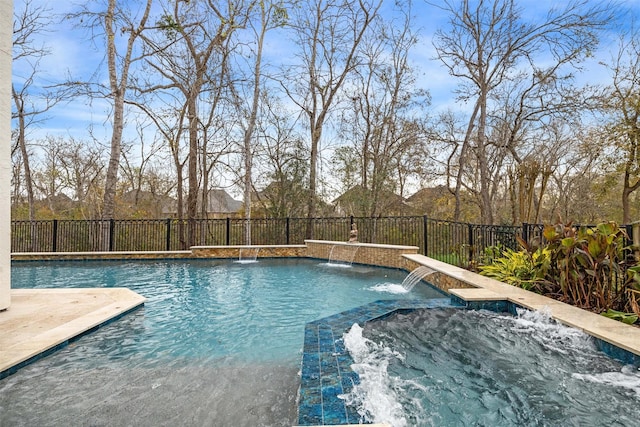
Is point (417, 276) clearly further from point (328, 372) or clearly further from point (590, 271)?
point (328, 372)

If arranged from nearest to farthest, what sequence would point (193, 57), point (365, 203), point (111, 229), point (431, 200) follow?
1. point (111, 229)
2. point (193, 57)
3. point (365, 203)
4. point (431, 200)

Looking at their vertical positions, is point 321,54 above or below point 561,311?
above

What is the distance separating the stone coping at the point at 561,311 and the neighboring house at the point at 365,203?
24.4ft

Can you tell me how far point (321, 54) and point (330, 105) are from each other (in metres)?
1.87

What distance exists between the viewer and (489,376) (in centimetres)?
251

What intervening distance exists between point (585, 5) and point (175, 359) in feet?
41.4

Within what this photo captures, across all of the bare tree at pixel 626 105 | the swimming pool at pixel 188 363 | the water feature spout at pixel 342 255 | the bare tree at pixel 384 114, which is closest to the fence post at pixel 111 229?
the swimming pool at pixel 188 363

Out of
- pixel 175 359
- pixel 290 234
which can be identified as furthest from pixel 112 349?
pixel 290 234

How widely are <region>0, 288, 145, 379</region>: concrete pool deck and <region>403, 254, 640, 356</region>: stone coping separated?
4.25m

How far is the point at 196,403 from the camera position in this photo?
2.25m

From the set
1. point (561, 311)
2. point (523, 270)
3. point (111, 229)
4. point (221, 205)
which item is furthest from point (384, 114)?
point (221, 205)

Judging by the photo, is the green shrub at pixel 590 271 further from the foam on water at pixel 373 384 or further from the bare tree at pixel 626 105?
the bare tree at pixel 626 105

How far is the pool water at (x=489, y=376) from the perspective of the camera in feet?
6.52

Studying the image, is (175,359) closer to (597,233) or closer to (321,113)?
(597,233)
